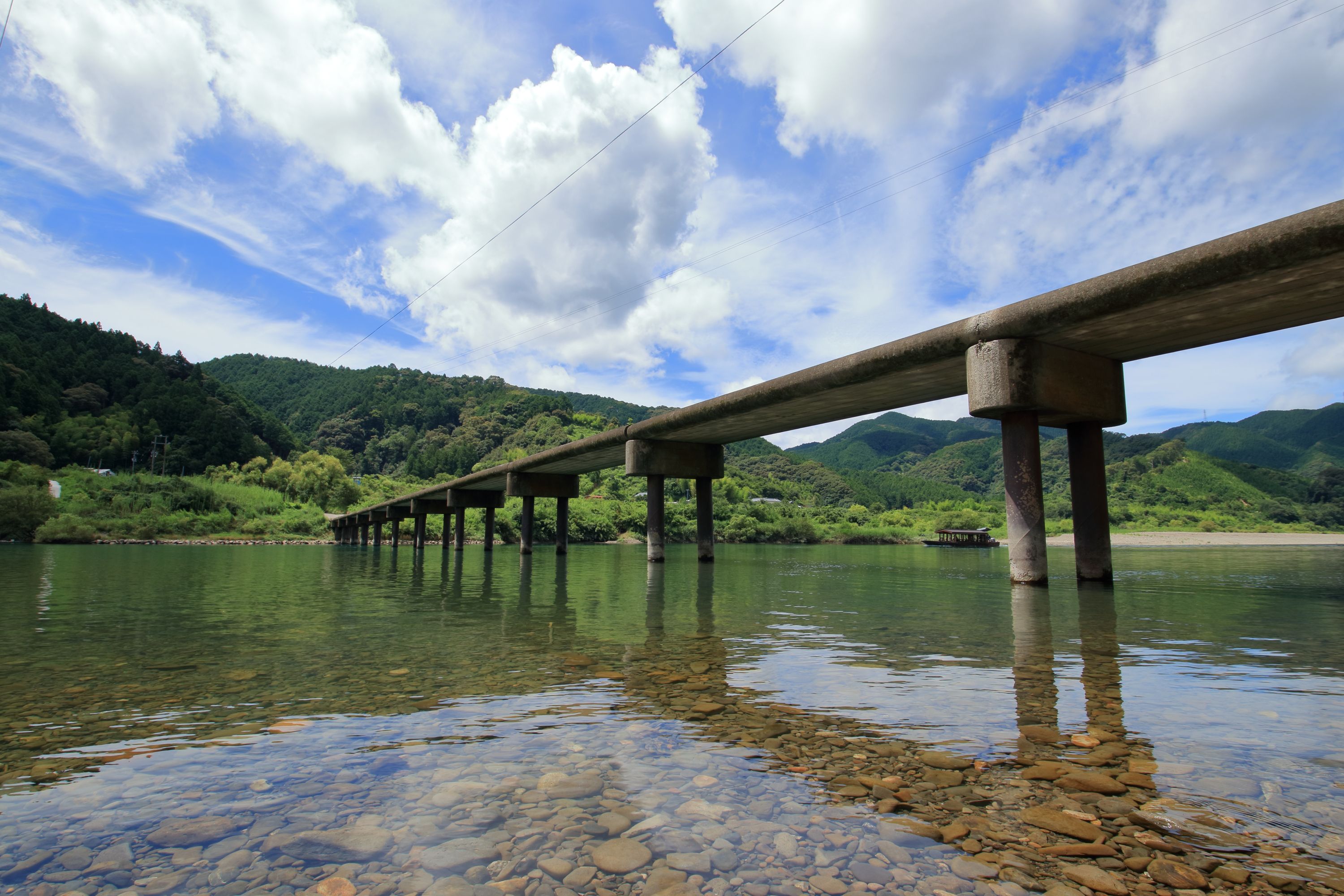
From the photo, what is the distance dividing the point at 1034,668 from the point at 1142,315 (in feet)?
31.0

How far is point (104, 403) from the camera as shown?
122312mm

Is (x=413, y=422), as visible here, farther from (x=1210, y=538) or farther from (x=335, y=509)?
(x=1210, y=538)

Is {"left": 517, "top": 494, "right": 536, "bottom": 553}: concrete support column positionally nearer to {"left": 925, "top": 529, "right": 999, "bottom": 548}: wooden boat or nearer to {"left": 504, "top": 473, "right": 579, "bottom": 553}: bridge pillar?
{"left": 504, "top": 473, "right": 579, "bottom": 553}: bridge pillar

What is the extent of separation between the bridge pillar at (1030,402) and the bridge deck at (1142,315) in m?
0.34

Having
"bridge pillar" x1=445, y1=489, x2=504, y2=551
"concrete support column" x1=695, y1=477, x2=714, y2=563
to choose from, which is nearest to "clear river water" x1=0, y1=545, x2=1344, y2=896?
"concrete support column" x1=695, y1=477, x2=714, y2=563

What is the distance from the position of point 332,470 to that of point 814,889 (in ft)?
444

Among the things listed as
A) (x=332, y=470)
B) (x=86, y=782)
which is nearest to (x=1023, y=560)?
(x=86, y=782)

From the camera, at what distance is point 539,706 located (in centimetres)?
495

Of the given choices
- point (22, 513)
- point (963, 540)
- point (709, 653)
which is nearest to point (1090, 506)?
point (709, 653)

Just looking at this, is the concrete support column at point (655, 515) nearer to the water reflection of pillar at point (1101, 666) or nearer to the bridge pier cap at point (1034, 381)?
the bridge pier cap at point (1034, 381)

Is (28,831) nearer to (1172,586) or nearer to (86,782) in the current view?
(86,782)

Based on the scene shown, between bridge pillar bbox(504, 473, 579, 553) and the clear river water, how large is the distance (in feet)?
103

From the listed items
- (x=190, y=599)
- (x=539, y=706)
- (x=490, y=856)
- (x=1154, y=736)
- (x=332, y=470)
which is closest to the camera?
(x=490, y=856)

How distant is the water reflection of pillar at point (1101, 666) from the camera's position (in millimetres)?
4387
